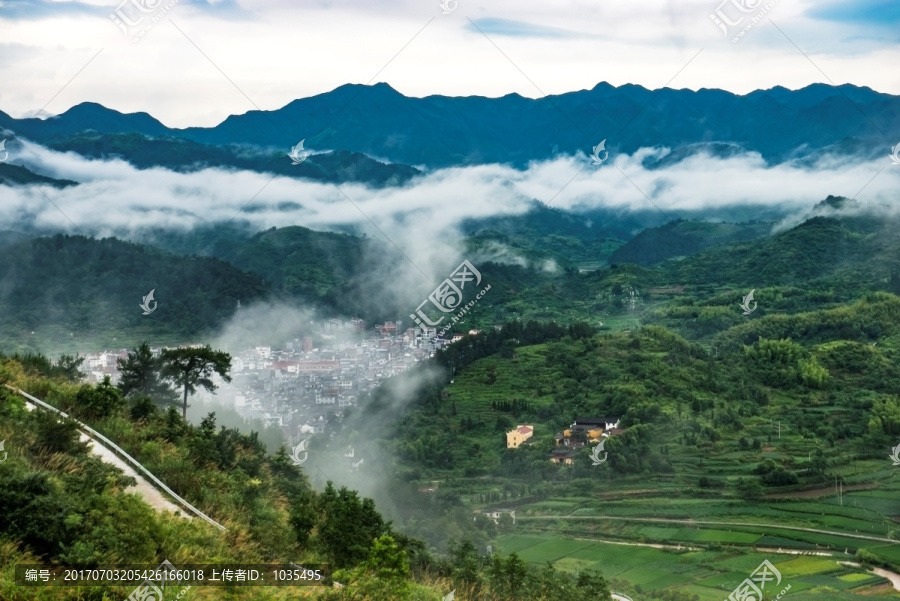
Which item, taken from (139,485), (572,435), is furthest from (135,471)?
(572,435)

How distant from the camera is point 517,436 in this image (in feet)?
103

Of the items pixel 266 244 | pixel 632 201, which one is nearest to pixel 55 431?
pixel 266 244

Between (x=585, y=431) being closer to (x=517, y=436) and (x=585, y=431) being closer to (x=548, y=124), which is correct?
(x=517, y=436)

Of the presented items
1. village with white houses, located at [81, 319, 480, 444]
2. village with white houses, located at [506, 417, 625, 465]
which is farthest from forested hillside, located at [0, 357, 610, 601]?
village with white houses, located at [506, 417, 625, 465]

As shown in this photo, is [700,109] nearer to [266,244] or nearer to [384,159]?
[384,159]

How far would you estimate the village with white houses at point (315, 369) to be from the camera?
1271 inches

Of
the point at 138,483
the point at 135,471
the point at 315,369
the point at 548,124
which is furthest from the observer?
the point at 548,124

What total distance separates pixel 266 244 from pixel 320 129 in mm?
55610

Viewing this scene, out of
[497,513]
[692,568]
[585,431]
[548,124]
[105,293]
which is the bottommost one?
[692,568]

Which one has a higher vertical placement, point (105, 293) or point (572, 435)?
point (105, 293)

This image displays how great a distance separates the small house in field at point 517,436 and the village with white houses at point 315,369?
7.17 meters

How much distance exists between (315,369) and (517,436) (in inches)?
496

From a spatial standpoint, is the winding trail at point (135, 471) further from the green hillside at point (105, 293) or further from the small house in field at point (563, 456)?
the green hillside at point (105, 293)

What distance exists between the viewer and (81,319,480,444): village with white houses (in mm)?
32281
